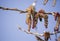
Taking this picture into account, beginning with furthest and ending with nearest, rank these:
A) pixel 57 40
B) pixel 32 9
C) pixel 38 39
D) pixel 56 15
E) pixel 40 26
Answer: pixel 40 26 → pixel 57 40 → pixel 38 39 → pixel 56 15 → pixel 32 9

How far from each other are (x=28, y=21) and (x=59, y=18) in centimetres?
31

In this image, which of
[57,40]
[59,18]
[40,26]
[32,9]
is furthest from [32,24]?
[40,26]

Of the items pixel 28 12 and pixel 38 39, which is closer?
pixel 28 12

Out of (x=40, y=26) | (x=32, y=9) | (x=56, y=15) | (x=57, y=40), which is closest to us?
(x=32, y=9)

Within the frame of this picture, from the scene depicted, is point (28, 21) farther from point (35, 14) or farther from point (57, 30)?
point (57, 30)

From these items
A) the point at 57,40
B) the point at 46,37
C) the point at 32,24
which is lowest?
the point at 57,40

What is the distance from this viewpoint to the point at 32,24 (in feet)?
4.36

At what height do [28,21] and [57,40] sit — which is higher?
[28,21]

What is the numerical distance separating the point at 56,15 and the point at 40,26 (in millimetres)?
878

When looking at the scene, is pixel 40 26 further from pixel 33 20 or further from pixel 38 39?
pixel 33 20

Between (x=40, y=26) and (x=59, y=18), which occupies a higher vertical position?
(x=59, y=18)

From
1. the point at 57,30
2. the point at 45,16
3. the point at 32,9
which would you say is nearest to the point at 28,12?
the point at 32,9

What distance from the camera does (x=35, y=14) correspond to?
4.23 feet

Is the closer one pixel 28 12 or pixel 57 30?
pixel 28 12
